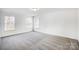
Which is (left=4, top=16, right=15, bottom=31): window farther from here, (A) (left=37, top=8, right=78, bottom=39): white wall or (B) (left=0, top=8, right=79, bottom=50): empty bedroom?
(A) (left=37, top=8, right=78, bottom=39): white wall

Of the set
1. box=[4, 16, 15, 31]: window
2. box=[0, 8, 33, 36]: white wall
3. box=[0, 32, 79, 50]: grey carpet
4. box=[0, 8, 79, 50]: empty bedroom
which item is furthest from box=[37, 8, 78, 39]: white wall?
box=[4, 16, 15, 31]: window

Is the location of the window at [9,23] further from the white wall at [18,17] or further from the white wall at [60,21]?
the white wall at [60,21]

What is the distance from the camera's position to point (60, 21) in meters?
2.01

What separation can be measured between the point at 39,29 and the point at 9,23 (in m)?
0.68

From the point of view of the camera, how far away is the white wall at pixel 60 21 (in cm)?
199

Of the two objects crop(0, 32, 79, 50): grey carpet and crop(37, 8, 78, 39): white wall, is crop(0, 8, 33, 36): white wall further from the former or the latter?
crop(37, 8, 78, 39): white wall

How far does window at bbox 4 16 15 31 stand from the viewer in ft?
6.56

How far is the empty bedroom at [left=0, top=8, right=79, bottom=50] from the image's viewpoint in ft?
6.52

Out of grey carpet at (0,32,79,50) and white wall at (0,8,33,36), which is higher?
white wall at (0,8,33,36)

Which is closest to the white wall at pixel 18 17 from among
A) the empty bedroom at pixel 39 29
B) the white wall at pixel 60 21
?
the empty bedroom at pixel 39 29

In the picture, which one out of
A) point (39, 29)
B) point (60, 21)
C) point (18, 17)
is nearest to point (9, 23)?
point (18, 17)
